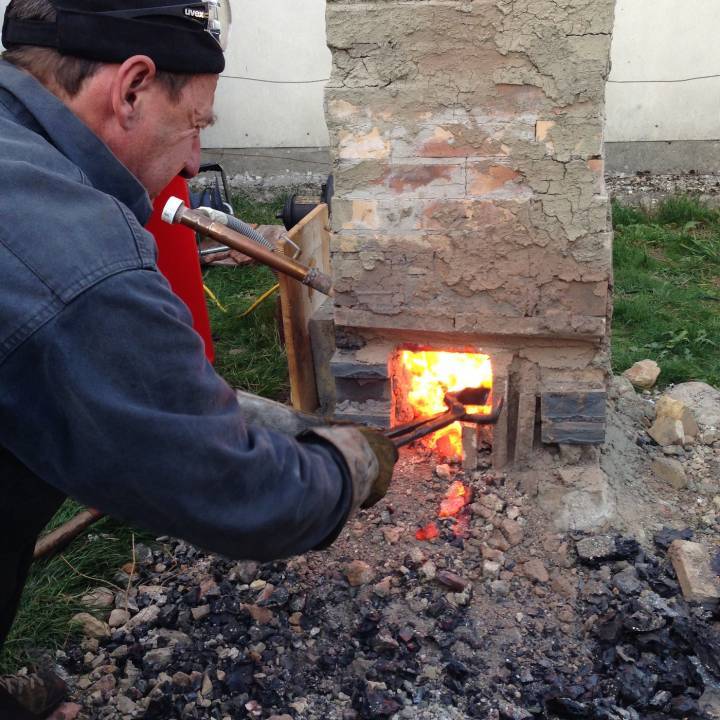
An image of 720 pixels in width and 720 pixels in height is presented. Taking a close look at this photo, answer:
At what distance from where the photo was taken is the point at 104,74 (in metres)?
1.55

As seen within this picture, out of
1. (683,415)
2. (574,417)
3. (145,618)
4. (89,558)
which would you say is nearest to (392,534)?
(574,417)

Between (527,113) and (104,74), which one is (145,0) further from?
(527,113)

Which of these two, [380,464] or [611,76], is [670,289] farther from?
[380,464]

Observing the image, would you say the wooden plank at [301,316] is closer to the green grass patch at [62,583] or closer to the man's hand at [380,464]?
the green grass patch at [62,583]

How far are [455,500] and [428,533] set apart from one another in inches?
8.0

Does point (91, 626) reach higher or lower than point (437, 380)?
lower

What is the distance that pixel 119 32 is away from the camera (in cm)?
154

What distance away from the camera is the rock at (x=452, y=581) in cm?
284

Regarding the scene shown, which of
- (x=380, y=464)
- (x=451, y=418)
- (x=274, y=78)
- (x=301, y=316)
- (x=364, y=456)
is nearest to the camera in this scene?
(x=364, y=456)

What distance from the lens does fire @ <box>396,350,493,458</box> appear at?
11.1 feet

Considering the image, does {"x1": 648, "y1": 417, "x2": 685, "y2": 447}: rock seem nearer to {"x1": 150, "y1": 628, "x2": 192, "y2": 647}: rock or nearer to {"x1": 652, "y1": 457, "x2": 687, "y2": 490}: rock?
{"x1": 652, "y1": 457, "x2": 687, "y2": 490}: rock

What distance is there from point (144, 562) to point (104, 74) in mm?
2044

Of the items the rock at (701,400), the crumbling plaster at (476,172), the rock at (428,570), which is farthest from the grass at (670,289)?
the rock at (428,570)

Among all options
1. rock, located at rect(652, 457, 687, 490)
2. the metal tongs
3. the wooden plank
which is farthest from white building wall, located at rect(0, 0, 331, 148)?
the metal tongs
